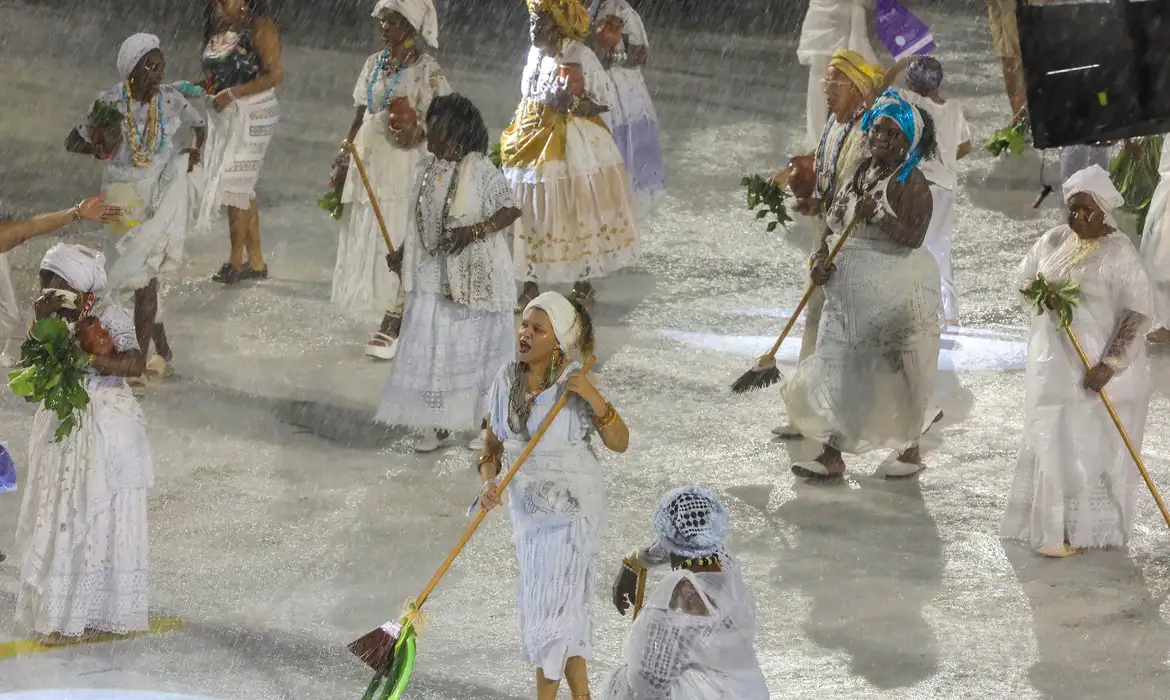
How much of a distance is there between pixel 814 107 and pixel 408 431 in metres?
5.29

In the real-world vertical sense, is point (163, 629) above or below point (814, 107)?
below

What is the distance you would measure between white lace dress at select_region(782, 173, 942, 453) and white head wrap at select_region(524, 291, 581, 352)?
109 inches

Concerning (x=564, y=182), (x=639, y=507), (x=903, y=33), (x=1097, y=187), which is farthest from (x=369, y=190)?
(x=903, y=33)

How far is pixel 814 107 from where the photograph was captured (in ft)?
48.2

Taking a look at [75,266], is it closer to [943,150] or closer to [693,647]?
[693,647]

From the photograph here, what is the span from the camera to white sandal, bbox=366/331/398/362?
11.7 meters

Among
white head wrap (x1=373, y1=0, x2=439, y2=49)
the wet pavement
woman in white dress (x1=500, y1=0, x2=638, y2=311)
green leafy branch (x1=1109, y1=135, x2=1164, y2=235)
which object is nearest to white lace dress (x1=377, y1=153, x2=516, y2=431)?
the wet pavement

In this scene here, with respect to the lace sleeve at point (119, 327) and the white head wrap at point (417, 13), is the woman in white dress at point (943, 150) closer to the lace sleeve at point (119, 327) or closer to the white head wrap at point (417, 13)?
the white head wrap at point (417, 13)

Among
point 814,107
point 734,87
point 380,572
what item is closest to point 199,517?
point 380,572

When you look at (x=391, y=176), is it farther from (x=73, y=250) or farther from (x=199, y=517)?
(x=73, y=250)

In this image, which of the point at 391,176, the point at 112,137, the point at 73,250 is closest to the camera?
the point at 73,250

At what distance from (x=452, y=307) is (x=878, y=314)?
211 centimetres

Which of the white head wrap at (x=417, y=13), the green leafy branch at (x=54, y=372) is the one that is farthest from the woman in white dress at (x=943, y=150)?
the green leafy branch at (x=54, y=372)

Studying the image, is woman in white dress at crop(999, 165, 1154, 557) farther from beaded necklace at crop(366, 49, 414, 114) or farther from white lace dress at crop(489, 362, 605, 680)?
beaded necklace at crop(366, 49, 414, 114)
